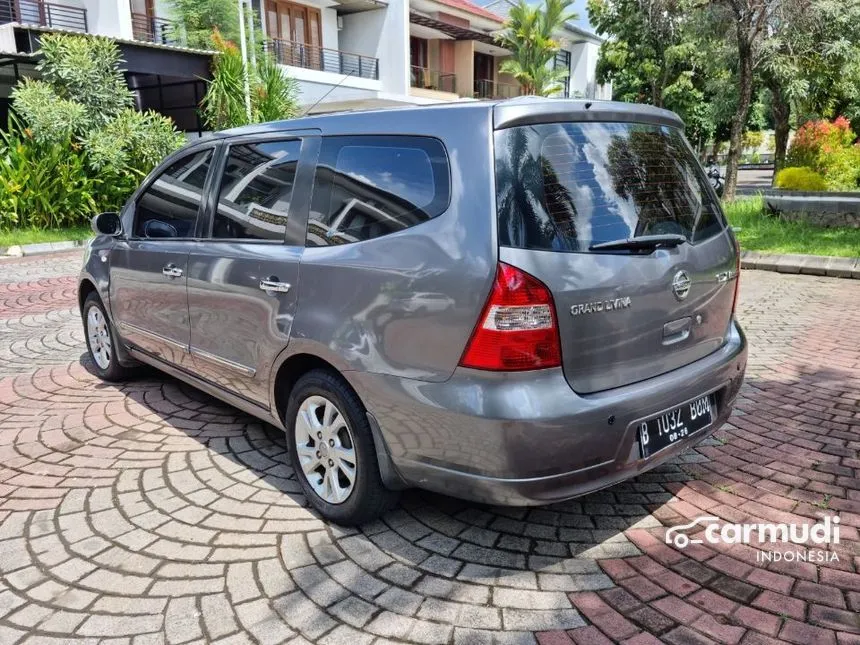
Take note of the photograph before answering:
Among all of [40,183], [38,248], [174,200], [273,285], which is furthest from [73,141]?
[273,285]

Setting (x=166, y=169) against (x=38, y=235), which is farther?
(x=38, y=235)

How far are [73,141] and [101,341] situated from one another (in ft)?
36.0

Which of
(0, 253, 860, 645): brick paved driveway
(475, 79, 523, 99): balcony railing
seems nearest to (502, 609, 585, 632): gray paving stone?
(0, 253, 860, 645): brick paved driveway

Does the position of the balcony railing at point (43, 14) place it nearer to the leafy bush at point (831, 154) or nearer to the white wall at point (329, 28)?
the white wall at point (329, 28)

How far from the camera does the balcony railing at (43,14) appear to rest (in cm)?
1794

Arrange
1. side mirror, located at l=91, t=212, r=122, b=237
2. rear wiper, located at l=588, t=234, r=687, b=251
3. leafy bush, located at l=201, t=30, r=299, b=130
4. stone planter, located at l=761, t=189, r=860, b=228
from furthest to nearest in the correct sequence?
1. leafy bush, located at l=201, t=30, r=299, b=130
2. stone planter, located at l=761, t=189, r=860, b=228
3. side mirror, located at l=91, t=212, r=122, b=237
4. rear wiper, located at l=588, t=234, r=687, b=251

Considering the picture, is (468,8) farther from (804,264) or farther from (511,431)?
(511,431)

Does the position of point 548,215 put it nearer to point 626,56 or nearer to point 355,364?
point 355,364

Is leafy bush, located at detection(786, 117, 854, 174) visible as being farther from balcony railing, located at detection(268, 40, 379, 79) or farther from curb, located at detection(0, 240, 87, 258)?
balcony railing, located at detection(268, 40, 379, 79)

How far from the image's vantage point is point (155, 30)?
68.2 ft

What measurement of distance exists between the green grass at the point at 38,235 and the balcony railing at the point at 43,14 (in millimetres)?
7230

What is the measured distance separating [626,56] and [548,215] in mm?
33483

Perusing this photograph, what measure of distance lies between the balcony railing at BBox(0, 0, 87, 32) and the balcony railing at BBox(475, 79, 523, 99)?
19.7 metres

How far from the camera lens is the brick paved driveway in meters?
2.46
